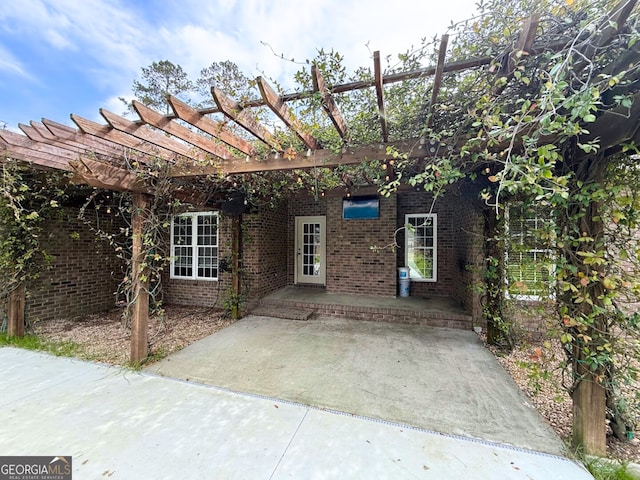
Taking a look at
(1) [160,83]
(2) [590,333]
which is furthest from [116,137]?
(1) [160,83]

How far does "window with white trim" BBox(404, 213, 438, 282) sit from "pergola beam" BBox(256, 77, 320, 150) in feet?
15.8

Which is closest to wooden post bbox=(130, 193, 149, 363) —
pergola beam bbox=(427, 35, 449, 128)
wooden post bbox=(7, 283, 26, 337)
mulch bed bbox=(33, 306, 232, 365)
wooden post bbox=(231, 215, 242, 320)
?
mulch bed bbox=(33, 306, 232, 365)

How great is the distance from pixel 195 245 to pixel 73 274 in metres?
2.44

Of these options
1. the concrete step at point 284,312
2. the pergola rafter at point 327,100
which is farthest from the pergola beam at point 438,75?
the concrete step at point 284,312

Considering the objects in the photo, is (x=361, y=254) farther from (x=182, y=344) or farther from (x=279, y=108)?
(x=279, y=108)

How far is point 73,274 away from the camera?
5.55 meters

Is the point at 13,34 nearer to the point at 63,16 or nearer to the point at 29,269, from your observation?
the point at 63,16

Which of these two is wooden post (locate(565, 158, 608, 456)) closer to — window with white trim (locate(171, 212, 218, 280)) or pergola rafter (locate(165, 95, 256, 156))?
pergola rafter (locate(165, 95, 256, 156))

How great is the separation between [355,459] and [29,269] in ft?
19.7

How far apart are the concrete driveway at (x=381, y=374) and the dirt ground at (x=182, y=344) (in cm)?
18

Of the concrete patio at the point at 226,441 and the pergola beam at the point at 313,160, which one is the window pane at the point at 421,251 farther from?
the concrete patio at the point at 226,441

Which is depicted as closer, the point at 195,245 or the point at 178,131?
the point at 178,131

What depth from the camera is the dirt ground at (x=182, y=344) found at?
233cm

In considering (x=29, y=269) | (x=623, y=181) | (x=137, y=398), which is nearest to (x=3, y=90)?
(x=29, y=269)
